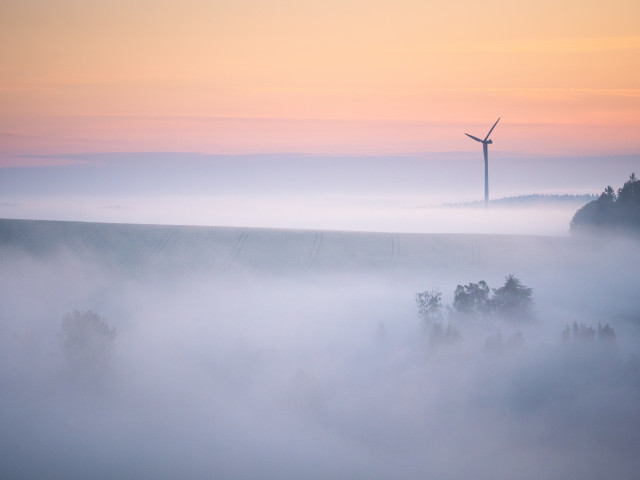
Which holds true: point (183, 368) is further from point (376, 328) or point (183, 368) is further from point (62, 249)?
point (62, 249)

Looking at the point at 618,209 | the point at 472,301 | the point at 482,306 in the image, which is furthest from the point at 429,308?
the point at 618,209

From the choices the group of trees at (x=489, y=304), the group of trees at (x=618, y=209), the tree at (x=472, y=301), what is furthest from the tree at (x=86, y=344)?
the group of trees at (x=618, y=209)

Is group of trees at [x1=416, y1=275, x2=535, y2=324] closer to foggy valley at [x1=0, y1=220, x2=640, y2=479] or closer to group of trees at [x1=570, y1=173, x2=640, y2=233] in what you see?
foggy valley at [x1=0, y1=220, x2=640, y2=479]

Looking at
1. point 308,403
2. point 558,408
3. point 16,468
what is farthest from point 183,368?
point 558,408

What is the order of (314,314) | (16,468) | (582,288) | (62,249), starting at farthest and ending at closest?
(62,249), (582,288), (314,314), (16,468)

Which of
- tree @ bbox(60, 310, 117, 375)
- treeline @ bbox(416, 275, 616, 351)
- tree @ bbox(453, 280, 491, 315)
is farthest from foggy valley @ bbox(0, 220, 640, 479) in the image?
tree @ bbox(453, 280, 491, 315)
